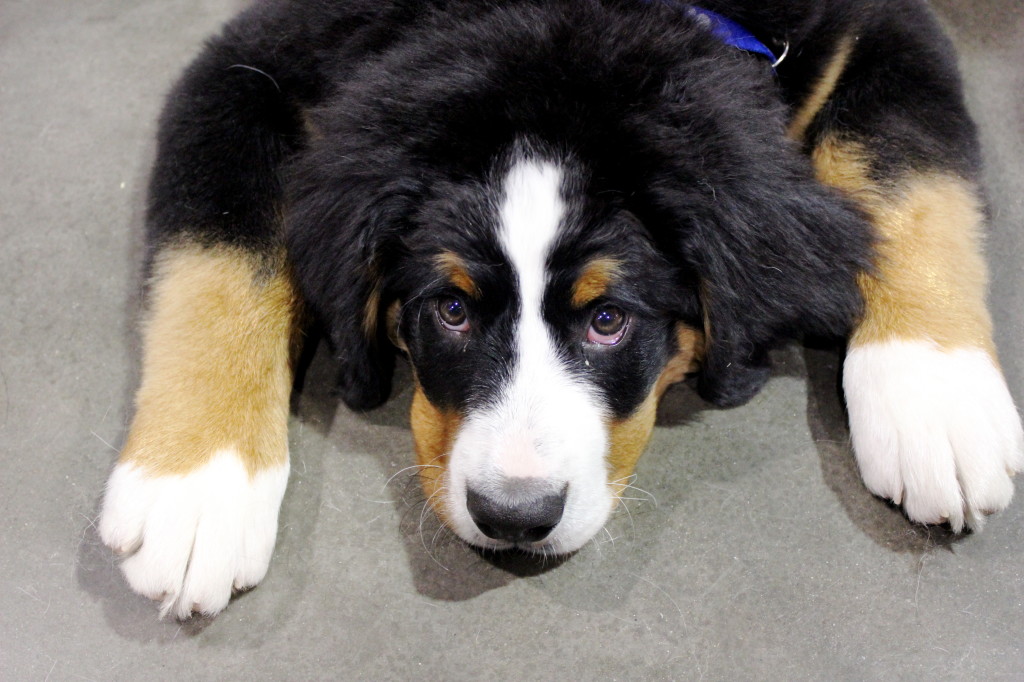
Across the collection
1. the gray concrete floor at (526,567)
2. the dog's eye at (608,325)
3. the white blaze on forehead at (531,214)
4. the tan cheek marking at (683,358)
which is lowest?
the gray concrete floor at (526,567)

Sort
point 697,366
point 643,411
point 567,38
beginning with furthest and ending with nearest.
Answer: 1. point 697,366
2. point 643,411
3. point 567,38

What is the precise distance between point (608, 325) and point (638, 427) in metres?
0.27

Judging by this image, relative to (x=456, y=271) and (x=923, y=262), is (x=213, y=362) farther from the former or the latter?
(x=923, y=262)

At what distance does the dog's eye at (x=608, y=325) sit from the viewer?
1.86m

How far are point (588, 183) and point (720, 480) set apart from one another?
811 mm

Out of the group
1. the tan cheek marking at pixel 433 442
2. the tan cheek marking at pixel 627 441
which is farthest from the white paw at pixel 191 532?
the tan cheek marking at pixel 627 441

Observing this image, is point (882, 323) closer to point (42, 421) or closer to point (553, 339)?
point (553, 339)

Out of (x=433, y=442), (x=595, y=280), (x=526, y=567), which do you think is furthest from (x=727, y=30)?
(x=526, y=567)

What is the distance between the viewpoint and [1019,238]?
99.3 inches

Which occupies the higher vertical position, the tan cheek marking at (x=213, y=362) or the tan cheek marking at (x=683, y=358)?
the tan cheek marking at (x=683, y=358)

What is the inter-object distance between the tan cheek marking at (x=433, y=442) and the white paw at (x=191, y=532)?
35cm

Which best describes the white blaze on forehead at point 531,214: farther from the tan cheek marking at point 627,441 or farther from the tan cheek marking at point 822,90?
the tan cheek marking at point 822,90

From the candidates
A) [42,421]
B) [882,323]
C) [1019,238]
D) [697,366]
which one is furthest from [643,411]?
[42,421]

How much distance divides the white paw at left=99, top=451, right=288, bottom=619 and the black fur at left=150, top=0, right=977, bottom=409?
14.2 inches
